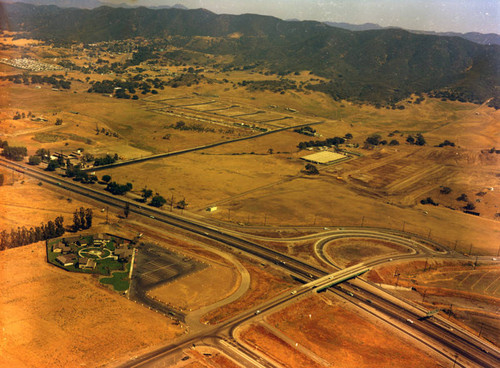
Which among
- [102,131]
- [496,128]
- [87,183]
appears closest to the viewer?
[87,183]

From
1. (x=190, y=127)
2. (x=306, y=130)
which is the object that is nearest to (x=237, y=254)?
(x=190, y=127)

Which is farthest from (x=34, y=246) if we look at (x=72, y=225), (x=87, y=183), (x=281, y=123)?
(x=281, y=123)

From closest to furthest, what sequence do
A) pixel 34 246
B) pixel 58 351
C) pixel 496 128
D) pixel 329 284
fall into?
pixel 58 351
pixel 329 284
pixel 34 246
pixel 496 128

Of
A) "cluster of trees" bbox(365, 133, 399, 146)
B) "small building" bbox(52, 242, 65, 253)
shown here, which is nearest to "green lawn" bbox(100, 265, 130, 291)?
"small building" bbox(52, 242, 65, 253)

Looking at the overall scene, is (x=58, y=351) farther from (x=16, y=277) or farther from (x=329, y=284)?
(x=329, y=284)

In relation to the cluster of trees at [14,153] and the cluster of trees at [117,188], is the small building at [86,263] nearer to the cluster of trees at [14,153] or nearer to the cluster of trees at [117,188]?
the cluster of trees at [117,188]

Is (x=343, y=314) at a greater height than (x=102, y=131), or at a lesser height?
lesser

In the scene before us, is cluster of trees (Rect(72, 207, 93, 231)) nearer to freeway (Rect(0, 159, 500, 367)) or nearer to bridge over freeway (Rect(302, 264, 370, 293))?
freeway (Rect(0, 159, 500, 367))

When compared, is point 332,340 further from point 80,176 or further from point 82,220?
point 80,176
